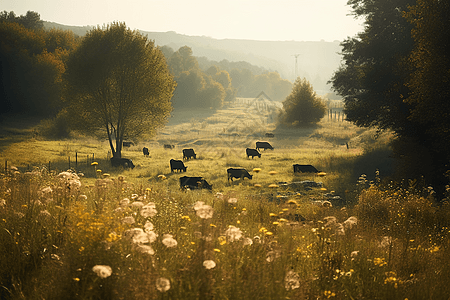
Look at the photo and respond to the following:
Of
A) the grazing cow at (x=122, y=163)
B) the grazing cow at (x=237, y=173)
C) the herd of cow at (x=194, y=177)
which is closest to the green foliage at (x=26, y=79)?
the grazing cow at (x=122, y=163)

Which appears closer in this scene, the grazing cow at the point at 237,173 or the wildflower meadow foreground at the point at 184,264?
the wildflower meadow foreground at the point at 184,264

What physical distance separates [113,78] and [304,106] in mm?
43068

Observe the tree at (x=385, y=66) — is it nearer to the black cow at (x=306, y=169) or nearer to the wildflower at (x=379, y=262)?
the black cow at (x=306, y=169)

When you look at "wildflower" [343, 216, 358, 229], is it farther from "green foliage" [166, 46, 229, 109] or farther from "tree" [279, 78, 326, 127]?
"green foliage" [166, 46, 229, 109]

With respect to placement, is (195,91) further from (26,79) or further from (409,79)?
(409,79)

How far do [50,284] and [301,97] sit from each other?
217ft

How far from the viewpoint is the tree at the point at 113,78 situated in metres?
32.1

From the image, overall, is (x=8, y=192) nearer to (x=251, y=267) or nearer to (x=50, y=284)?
(x=50, y=284)

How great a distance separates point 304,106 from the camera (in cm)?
6600

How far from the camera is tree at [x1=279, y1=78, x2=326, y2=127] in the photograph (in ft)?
217

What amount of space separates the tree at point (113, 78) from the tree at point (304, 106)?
38.8 meters

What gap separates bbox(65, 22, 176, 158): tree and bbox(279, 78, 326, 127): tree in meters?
38.8

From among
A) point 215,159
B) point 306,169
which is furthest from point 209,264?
point 215,159

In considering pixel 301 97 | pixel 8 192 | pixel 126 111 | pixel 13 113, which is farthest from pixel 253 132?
pixel 8 192
